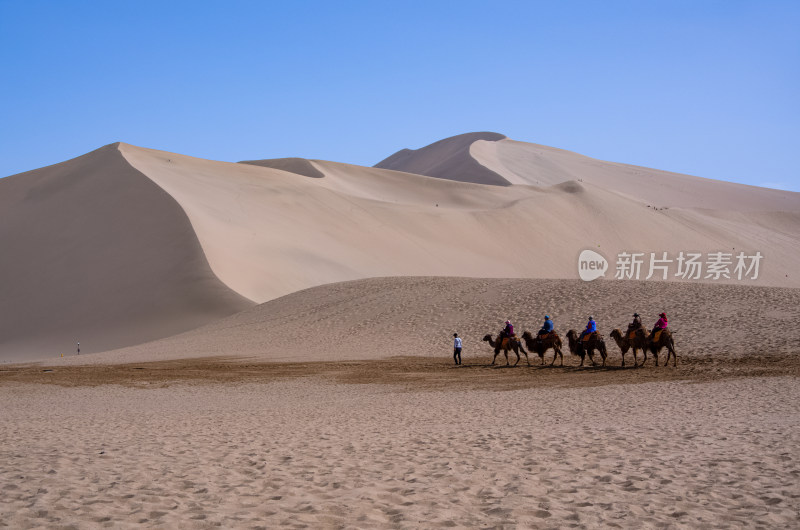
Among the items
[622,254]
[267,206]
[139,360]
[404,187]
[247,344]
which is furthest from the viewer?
[404,187]

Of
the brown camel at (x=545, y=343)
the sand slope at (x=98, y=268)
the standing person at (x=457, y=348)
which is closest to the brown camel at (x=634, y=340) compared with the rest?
the brown camel at (x=545, y=343)

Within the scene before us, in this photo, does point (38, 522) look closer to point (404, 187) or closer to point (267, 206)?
point (267, 206)

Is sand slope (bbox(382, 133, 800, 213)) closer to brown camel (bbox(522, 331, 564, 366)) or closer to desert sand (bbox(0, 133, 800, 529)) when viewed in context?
desert sand (bbox(0, 133, 800, 529))

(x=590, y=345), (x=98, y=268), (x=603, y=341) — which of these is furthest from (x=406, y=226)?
(x=603, y=341)

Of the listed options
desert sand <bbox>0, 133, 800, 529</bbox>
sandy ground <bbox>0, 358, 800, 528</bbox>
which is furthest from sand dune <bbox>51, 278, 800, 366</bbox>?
sandy ground <bbox>0, 358, 800, 528</bbox>

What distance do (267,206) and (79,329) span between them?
23.2 metres

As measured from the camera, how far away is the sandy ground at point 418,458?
21.8 feet

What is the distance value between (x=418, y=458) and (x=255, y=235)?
47202 mm

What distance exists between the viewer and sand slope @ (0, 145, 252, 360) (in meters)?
41.9

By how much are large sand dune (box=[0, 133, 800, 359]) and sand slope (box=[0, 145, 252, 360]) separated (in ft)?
0.40

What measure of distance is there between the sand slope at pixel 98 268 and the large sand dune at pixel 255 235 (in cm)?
12

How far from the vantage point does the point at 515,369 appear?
22625mm

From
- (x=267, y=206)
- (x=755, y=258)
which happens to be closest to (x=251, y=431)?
(x=267, y=206)

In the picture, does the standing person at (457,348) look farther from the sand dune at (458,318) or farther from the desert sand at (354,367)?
the sand dune at (458,318)
